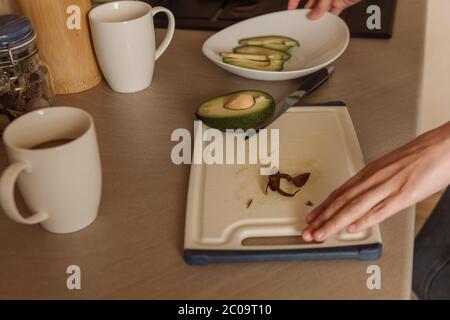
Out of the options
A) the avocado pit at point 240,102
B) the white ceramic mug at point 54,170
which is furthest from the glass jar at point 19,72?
the avocado pit at point 240,102

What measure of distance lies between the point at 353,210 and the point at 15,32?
49 cm

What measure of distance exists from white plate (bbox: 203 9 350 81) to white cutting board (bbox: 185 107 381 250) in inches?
4.3

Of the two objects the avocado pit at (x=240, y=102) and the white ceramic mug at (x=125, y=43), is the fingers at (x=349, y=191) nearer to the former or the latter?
the avocado pit at (x=240, y=102)

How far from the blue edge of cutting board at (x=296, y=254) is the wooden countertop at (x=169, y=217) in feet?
0.03

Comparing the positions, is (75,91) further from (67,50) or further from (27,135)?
(27,135)

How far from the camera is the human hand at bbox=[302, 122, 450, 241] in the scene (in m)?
0.63

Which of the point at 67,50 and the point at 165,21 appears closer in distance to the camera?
the point at 67,50

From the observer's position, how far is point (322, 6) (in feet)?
3.39

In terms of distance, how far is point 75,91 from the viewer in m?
0.92

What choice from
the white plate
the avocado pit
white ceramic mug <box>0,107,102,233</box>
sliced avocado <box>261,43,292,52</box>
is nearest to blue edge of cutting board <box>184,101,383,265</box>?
white ceramic mug <box>0,107,102,233</box>

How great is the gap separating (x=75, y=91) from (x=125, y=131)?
0.48 ft

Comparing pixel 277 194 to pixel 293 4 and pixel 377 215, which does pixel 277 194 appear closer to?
pixel 377 215

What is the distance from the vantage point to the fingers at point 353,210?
620 mm
